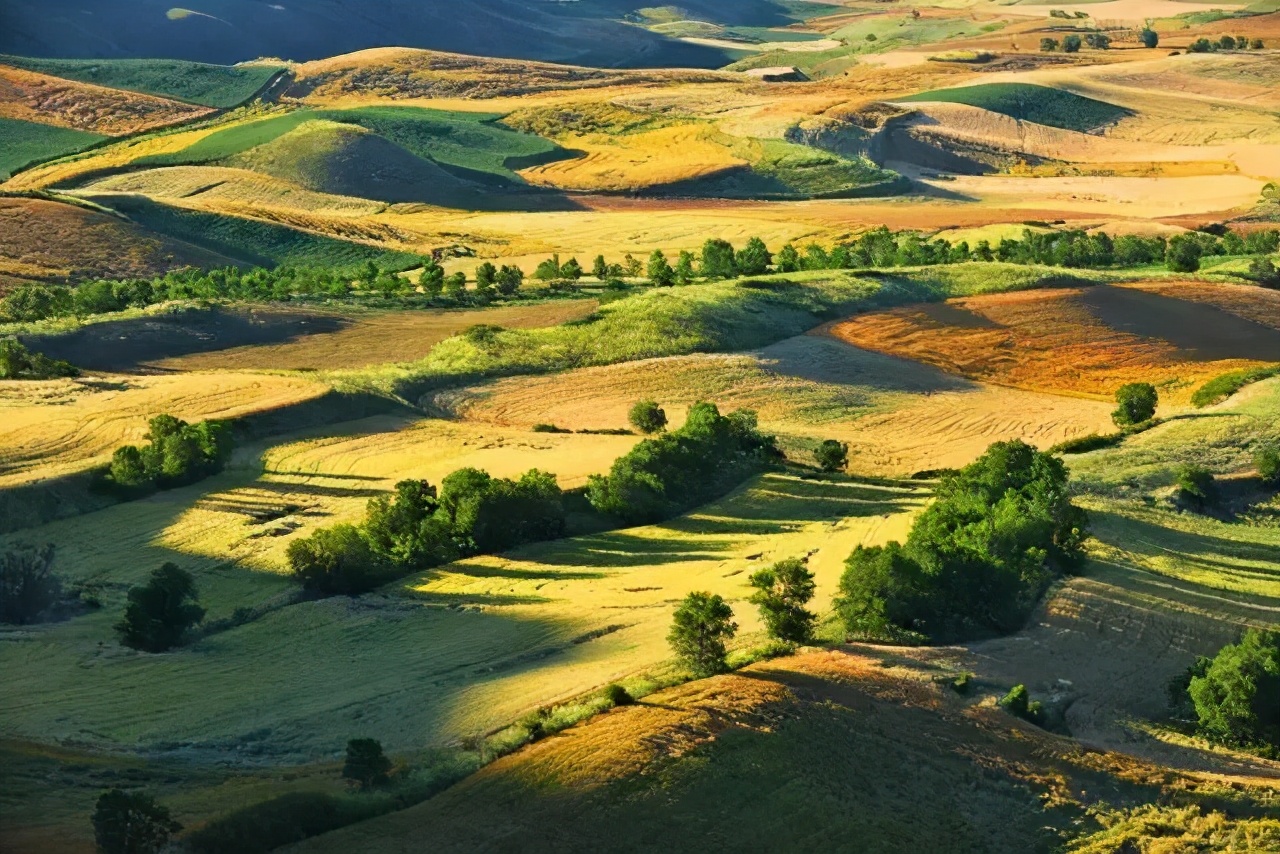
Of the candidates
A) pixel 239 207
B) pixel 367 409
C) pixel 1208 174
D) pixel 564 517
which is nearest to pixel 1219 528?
pixel 564 517

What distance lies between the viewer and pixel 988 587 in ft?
151

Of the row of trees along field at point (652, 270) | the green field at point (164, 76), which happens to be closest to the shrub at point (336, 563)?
the row of trees along field at point (652, 270)

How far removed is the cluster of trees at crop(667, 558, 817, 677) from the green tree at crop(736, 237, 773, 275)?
196 feet

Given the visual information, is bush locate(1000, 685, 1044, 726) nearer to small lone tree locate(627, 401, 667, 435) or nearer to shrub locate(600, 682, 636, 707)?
shrub locate(600, 682, 636, 707)

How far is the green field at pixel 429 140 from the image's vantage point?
474 ft

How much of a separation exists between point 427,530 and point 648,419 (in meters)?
18.6

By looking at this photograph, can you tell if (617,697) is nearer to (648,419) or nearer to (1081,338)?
(648,419)

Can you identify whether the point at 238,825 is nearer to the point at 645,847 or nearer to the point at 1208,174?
the point at 645,847

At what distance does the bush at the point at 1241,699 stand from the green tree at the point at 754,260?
64.1m

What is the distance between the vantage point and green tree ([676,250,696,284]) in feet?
334

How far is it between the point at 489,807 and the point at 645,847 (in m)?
2.87

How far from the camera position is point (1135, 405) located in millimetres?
73250

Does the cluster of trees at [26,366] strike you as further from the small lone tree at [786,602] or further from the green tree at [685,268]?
the small lone tree at [786,602]

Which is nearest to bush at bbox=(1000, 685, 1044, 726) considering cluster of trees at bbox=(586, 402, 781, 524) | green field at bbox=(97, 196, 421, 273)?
cluster of trees at bbox=(586, 402, 781, 524)
